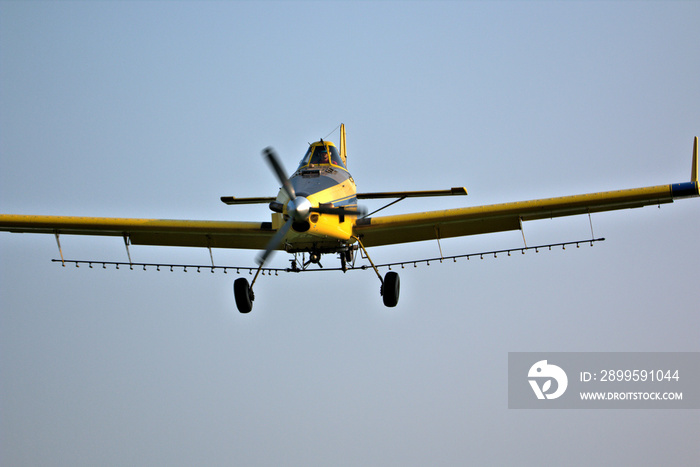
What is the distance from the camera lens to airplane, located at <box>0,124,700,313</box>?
106ft

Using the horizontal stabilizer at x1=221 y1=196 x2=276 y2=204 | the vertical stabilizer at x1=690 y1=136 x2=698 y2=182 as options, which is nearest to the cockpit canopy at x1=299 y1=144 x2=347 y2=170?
the horizontal stabilizer at x1=221 y1=196 x2=276 y2=204

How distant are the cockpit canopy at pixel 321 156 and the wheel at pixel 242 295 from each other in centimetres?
414

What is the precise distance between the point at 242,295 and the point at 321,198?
4563 mm

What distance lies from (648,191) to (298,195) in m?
11.1

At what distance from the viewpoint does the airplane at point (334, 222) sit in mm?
32281

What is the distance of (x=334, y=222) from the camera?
32.5 meters

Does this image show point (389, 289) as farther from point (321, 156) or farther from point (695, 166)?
point (695, 166)

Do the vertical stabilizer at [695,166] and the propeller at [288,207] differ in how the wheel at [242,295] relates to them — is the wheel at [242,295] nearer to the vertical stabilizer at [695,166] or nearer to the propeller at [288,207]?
the propeller at [288,207]

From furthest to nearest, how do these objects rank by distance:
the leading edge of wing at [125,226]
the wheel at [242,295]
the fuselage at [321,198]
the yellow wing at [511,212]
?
the leading edge of wing at [125,226], the wheel at [242,295], the yellow wing at [511,212], the fuselage at [321,198]

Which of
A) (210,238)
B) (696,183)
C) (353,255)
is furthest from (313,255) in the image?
(696,183)

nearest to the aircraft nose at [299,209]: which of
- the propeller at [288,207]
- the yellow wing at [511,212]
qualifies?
the propeller at [288,207]

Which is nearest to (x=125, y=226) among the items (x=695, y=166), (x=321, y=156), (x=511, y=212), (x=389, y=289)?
(x=321, y=156)

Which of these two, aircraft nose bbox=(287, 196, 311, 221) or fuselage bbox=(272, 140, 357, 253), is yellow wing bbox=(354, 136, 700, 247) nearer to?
fuselage bbox=(272, 140, 357, 253)

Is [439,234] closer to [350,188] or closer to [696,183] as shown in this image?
[350,188]
